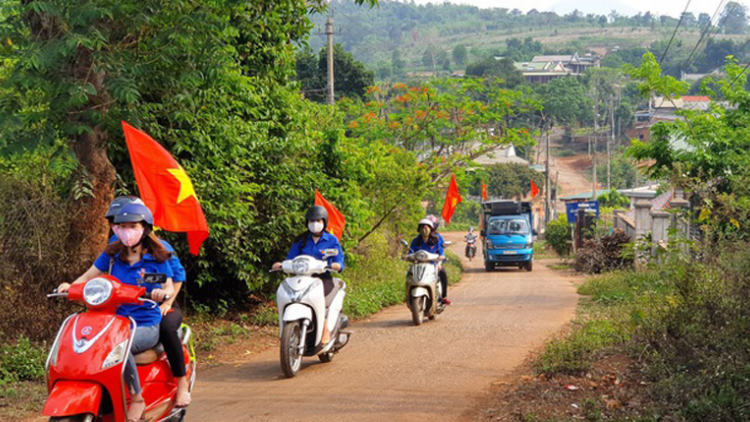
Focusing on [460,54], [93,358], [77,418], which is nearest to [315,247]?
[93,358]

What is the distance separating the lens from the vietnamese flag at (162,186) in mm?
8953

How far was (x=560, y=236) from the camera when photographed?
42719 millimetres

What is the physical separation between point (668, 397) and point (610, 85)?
4092 inches

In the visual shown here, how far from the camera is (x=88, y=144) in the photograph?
1002cm

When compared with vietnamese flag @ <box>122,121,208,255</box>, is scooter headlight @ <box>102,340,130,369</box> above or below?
below

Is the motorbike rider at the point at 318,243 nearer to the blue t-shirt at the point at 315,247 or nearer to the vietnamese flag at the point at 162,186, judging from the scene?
the blue t-shirt at the point at 315,247

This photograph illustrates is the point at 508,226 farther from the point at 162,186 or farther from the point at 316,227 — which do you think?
the point at 162,186

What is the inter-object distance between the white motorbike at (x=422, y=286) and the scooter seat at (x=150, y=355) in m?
7.74

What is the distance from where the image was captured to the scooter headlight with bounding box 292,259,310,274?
9.24 meters

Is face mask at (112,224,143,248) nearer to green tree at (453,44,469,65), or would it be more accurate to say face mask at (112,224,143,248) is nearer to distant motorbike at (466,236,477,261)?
distant motorbike at (466,236,477,261)

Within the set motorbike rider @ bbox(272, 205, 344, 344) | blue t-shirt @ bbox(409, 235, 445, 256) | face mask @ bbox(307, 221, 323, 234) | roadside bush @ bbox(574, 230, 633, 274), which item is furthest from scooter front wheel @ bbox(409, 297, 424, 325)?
roadside bush @ bbox(574, 230, 633, 274)

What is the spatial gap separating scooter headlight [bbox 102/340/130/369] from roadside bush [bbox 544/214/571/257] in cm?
3742

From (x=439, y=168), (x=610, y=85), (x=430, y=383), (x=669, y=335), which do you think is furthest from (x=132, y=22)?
(x=610, y=85)

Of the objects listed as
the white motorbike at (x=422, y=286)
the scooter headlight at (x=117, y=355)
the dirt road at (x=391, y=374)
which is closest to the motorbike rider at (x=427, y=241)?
the white motorbike at (x=422, y=286)
